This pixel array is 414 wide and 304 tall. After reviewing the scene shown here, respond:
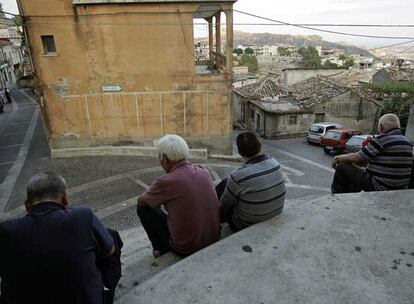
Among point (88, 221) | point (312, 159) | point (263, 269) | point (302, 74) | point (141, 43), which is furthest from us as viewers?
point (302, 74)

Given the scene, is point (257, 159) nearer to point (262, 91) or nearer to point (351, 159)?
point (351, 159)

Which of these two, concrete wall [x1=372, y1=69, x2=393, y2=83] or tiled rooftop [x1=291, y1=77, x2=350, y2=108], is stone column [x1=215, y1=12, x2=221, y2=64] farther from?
concrete wall [x1=372, y1=69, x2=393, y2=83]

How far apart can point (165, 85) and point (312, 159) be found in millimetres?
9667

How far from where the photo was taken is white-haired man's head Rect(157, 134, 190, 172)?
278cm

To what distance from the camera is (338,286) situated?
2.28 metres

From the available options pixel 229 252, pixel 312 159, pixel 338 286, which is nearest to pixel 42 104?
pixel 229 252

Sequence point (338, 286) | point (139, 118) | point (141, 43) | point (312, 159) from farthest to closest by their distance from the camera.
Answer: point (312, 159) → point (139, 118) → point (141, 43) → point (338, 286)

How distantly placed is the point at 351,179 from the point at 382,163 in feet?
1.57

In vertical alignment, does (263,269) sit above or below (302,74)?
above

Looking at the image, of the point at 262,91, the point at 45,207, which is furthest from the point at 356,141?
the point at 45,207

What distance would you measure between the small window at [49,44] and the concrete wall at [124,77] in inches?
6.2

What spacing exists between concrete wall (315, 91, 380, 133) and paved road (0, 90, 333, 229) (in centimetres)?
994

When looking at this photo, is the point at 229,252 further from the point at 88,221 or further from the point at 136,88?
the point at 136,88

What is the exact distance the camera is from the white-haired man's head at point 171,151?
2.78 m
